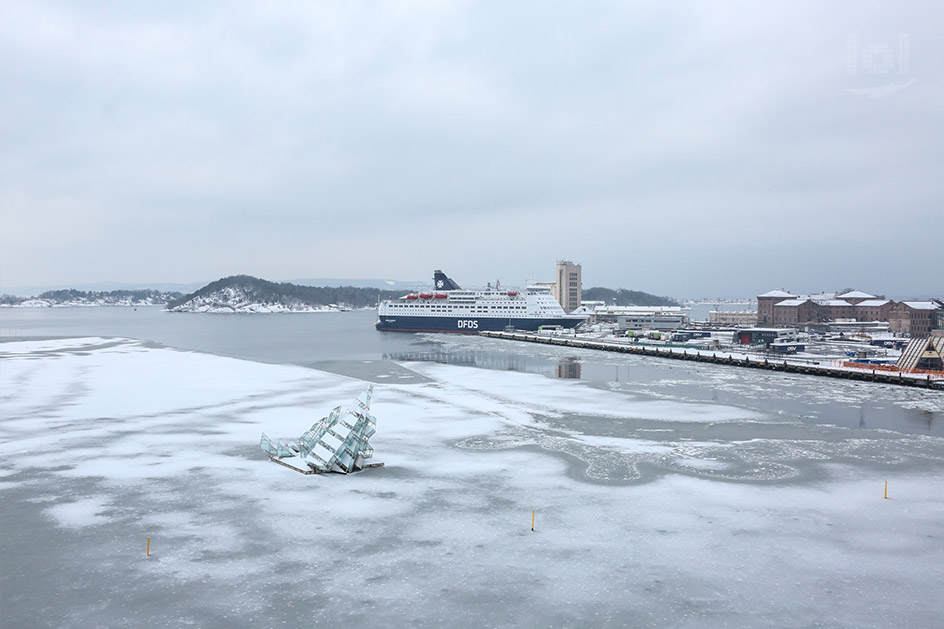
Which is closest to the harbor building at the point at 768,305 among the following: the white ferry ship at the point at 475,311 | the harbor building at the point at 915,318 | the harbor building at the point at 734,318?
the harbor building at the point at 734,318

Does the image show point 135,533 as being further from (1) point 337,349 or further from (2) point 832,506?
(1) point 337,349

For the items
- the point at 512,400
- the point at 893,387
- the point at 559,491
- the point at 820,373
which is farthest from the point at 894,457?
the point at 820,373

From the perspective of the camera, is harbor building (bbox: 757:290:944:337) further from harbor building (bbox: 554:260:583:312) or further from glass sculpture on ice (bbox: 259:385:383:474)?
glass sculpture on ice (bbox: 259:385:383:474)

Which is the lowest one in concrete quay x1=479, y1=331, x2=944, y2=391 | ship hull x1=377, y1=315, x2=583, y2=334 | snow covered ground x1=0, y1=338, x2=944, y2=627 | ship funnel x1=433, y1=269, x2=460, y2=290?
snow covered ground x1=0, y1=338, x2=944, y2=627

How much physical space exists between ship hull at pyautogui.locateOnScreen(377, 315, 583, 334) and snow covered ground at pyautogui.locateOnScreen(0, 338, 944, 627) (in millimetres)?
60354

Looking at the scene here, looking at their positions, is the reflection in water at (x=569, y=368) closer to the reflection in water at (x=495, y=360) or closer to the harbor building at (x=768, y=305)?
the reflection in water at (x=495, y=360)

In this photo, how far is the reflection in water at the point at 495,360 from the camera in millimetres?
41750

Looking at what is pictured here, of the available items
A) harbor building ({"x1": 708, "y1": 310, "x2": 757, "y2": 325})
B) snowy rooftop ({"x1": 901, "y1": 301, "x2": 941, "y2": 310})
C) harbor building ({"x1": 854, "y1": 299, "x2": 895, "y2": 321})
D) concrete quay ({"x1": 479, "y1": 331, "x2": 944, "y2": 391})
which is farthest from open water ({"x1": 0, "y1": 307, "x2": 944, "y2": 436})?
harbor building ({"x1": 854, "y1": 299, "x2": 895, "y2": 321})

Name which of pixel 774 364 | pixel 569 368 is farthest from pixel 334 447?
pixel 774 364

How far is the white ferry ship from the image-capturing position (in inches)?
3324

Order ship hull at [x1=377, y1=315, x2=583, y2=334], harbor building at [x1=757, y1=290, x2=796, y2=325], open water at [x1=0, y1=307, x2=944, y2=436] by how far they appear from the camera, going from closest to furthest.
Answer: open water at [x1=0, y1=307, x2=944, y2=436] < ship hull at [x1=377, y1=315, x2=583, y2=334] < harbor building at [x1=757, y1=290, x2=796, y2=325]

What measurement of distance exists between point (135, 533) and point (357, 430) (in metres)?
5.86

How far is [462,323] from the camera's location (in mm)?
86312

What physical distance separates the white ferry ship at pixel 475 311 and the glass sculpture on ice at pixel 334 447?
66504mm
